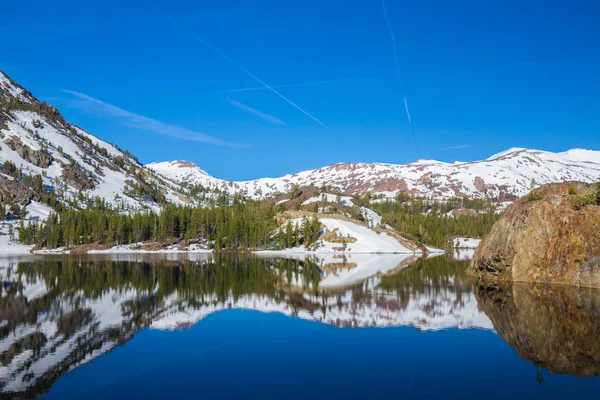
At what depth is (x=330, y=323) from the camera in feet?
98.7

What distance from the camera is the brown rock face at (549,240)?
44406 millimetres

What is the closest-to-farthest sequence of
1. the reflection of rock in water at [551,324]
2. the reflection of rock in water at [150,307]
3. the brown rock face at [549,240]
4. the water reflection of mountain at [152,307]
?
1. the reflection of rock in water at [551,324]
2. the reflection of rock in water at [150,307]
3. the water reflection of mountain at [152,307]
4. the brown rock face at [549,240]

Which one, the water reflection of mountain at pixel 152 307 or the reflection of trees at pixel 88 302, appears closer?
the reflection of trees at pixel 88 302

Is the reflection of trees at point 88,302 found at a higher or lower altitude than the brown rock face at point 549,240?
lower

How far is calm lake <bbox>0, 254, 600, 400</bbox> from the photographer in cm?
1728

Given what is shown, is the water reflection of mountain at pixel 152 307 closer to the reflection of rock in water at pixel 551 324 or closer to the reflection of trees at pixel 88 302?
the reflection of trees at pixel 88 302

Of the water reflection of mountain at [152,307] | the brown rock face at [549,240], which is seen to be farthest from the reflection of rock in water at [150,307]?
the brown rock face at [549,240]

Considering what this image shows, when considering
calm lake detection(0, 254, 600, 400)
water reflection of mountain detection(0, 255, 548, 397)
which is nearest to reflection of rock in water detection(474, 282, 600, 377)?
calm lake detection(0, 254, 600, 400)

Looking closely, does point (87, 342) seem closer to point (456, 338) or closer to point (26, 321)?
point (26, 321)

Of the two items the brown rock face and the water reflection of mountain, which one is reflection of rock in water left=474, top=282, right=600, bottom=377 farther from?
the brown rock face

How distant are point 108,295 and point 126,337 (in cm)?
1606

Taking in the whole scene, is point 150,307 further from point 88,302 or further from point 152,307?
point 88,302

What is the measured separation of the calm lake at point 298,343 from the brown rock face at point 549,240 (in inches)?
164

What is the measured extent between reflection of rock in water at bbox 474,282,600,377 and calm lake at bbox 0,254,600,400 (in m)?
0.09
